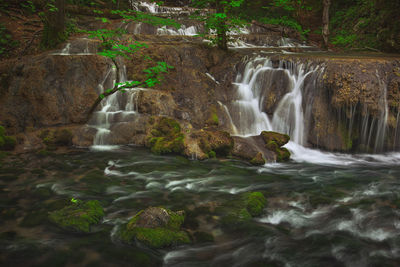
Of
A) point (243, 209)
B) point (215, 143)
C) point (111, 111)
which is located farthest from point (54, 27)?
point (243, 209)

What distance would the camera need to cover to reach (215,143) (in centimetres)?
768

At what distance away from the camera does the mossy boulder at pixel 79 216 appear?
399cm

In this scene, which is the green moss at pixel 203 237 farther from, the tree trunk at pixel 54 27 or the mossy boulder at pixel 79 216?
the tree trunk at pixel 54 27

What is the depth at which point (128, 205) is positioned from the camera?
4.89 meters

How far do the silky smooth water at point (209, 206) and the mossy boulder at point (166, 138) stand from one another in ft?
1.02

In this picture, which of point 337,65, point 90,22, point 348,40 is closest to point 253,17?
point 348,40

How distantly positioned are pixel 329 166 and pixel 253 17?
1544cm

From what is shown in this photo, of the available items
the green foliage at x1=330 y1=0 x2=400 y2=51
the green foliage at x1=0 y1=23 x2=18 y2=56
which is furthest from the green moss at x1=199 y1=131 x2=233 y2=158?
the green foliage at x1=330 y1=0 x2=400 y2=51

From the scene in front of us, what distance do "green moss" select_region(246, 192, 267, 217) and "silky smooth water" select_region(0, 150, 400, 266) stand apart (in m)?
0.12

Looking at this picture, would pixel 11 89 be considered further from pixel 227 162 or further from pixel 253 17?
pixel 253 17

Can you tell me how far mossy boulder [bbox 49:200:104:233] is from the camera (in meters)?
3.99

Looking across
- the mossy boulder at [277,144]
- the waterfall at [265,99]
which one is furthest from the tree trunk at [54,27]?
the mossy boulder at [277,144]

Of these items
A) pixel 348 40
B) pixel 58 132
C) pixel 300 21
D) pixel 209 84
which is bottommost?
pixel 58 132

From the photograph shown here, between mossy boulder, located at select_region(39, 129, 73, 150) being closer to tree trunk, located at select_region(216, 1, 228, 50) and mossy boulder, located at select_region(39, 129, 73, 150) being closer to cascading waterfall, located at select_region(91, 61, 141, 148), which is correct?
cascading waterfall, located at select_region(91, 61, 141, 148)
